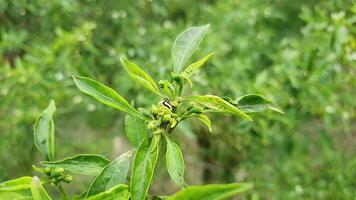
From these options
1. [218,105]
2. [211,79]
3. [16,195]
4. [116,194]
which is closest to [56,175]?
[16,195]

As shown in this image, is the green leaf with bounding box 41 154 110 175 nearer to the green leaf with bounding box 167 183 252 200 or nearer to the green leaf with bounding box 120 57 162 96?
the green leaf with bounding box 120 57 162 96

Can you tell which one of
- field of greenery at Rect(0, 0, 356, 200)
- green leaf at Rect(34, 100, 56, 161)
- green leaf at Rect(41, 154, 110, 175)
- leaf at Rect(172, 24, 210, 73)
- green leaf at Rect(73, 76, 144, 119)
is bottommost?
green leaf at Rect(41, 154, 110, 175)

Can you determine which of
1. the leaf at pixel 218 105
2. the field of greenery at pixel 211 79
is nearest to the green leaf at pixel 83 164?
the leaf at pixel 218 105

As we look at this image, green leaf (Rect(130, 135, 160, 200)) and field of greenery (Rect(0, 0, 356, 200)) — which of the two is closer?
green leaf (Rect(130, 135, 160, 200))

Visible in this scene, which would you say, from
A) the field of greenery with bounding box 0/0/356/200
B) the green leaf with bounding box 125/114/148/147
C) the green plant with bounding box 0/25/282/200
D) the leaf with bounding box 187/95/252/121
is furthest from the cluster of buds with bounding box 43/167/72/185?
the field of greenery with bounding box 0/0/356/200

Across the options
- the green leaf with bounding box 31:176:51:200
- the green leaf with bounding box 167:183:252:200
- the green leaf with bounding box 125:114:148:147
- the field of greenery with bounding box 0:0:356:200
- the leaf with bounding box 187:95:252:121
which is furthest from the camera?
the field of greenery with bounding box 0:0:356:200

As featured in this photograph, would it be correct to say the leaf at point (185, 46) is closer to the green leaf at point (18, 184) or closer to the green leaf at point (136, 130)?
the green leaf at point (136, 130)
